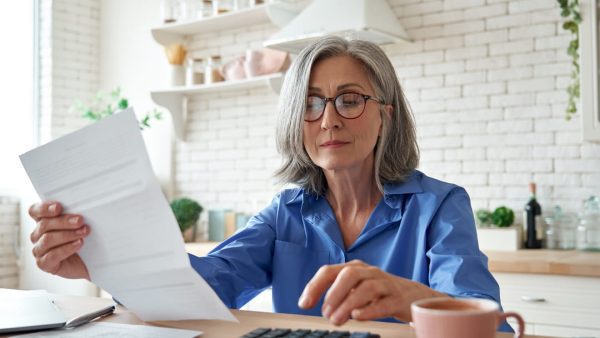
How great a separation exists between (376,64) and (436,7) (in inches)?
85.7

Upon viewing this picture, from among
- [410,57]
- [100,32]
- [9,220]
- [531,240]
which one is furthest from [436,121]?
[9,220]

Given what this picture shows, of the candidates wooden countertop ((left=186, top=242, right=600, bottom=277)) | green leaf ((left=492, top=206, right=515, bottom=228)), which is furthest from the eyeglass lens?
green leaf ((left=492, top=206, right=515, bottom=228))

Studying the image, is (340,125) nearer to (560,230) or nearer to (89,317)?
(89,317)

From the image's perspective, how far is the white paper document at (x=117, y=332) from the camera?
3.96ft

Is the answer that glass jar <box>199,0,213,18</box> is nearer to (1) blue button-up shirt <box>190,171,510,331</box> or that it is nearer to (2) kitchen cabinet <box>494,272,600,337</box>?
(2) kitchen cabinet <box>494,272,600,337</box>

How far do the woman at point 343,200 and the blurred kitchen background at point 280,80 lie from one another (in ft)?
0.75

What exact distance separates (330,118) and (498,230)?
1.92 m

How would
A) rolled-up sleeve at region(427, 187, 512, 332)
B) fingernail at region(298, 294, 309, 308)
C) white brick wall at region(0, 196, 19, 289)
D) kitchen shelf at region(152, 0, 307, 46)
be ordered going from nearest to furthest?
1. fingernail at region(298, 294, 309, 308)
2. rolled-up sleeve at region(427, 187, 512, 332)
3. kitchen shelf at region(152, 0, 307, 46)
4. white brick wall at region(0, 196, 19, 289)

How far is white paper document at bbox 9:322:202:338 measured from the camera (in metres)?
1.21

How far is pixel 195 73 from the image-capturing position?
184 inches

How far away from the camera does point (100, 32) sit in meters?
5.39

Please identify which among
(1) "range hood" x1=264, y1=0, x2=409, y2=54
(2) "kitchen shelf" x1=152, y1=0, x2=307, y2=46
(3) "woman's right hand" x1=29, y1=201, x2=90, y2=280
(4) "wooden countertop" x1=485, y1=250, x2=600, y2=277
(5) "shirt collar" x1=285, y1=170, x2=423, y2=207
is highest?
(2) "kitchen shelf" x1=152, y1=0, x2=307, y2=46

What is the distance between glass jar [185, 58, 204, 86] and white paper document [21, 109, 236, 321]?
11.2 ft

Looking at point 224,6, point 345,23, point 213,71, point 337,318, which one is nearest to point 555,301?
point 345,23
